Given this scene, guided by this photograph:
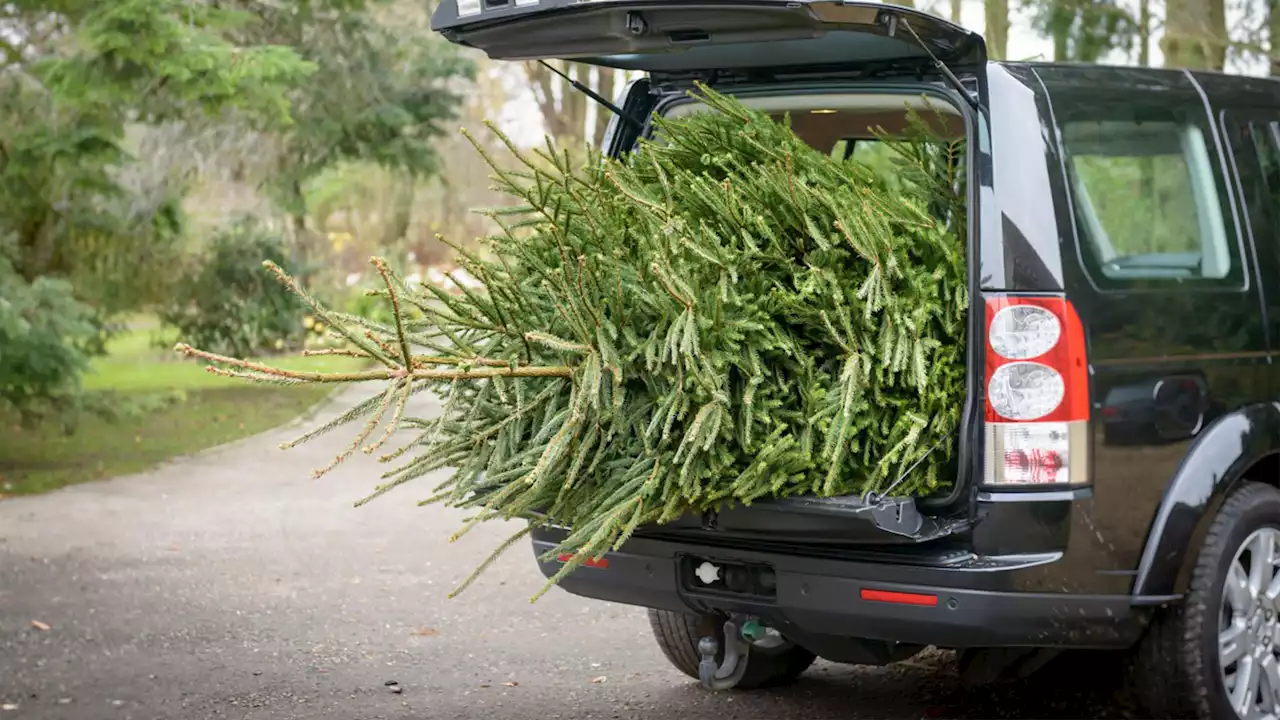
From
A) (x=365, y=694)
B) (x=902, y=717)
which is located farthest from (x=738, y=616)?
(x=365, y=694)

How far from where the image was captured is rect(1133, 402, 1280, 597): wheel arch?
4.25 meters

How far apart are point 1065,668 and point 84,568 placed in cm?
528

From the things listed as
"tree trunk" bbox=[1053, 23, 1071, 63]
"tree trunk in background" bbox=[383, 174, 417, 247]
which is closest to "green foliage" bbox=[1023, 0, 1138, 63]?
"tree trunk" bbox=[1053, 23, 1071, 63]

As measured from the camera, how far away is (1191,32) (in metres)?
11.9

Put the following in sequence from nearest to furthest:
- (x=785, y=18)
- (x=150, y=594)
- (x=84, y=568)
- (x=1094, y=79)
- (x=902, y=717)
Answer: (x=785, y=18)
(x=1094, y=79)
(x=902, y=717)
(x=150, y=594)
(x=84, y=568)

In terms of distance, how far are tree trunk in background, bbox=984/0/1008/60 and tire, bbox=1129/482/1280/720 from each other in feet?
32.7

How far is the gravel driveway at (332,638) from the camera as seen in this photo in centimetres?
540

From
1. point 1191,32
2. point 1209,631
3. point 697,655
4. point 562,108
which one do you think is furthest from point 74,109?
point 562,108

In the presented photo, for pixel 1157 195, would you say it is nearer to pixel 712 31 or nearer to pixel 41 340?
pixel 712 31

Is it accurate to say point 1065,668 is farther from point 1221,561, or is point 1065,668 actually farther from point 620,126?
point 620,126

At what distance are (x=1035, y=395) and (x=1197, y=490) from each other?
25.6 inches

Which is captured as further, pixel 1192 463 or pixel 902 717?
pixel 902 717

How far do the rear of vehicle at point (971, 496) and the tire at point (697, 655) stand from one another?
0.88m

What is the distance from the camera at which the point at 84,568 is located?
8195 millimetres
